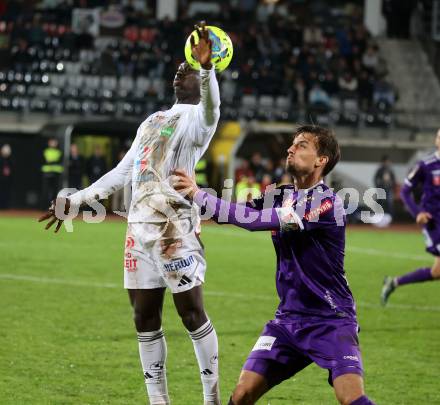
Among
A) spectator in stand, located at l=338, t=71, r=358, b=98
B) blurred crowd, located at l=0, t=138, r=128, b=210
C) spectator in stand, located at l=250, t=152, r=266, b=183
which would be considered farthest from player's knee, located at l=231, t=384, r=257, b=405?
spectator in stand, located at l=338, t=71, r=358, b=98

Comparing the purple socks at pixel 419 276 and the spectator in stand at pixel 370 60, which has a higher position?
the spectator in stand at pixel 370 60

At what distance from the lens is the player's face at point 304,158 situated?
17.0 ft

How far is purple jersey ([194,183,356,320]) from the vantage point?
5.05 metres

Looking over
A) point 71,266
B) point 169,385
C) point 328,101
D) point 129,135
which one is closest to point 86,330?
point 169,385

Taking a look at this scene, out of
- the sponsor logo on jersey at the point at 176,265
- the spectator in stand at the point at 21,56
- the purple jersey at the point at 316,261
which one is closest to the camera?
the purple jersey at the point at 316,261

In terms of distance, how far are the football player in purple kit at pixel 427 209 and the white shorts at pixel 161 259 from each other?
5.93m

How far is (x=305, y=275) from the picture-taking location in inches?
202

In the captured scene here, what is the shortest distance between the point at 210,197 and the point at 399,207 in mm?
23880

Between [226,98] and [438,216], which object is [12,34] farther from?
[438,216]

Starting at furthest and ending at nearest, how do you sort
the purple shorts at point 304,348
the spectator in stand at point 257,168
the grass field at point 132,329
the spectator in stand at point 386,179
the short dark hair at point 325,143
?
the spectator in stand at point 386,179 → the spectator in stand at point 257,168 → the grass field at point 132,329 → the short dark hair at point 325,143 → the purple shorts at point 304,348

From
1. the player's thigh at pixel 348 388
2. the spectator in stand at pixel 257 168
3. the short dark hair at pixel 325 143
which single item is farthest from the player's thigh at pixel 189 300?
the spectator in stand at pixel 257 168

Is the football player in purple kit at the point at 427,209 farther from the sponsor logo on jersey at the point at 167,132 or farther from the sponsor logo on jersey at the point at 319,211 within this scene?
the sponsor logo on jersey at the point at 319,211

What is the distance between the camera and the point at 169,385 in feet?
23.5

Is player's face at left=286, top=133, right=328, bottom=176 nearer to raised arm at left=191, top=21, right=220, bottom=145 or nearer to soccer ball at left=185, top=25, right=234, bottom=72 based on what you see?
raised arm at left=191, top=21, right=220, bottom=145
